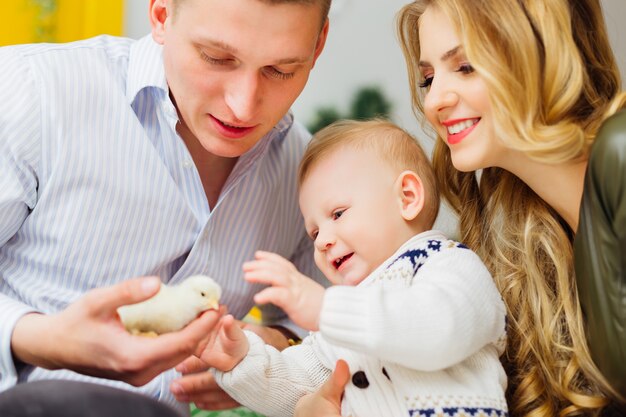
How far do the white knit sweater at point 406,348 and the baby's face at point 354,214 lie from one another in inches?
2.2

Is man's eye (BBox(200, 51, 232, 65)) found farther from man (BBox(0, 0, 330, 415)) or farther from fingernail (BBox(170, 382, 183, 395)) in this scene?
fingernail (BBox(170, 382, 183, 395))

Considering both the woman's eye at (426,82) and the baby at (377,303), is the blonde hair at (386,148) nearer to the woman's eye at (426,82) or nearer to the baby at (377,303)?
the baby at (377,303)

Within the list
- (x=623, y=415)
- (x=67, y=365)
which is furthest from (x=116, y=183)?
(x=623, y=415)

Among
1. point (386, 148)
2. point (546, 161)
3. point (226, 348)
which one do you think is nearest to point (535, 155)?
point (546, 161)

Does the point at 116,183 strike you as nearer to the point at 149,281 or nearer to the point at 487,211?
the point at 149,281

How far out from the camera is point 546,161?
4.29ft

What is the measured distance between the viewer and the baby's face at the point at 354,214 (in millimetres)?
1453

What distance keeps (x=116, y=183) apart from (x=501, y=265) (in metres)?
0.87

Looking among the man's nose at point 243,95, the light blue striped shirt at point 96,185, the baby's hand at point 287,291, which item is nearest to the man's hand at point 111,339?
the baby's hand at point 287,291

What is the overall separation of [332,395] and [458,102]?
24.2 inches

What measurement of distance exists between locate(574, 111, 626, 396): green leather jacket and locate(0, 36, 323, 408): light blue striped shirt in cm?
79

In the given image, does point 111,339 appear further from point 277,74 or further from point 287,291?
point 277,74

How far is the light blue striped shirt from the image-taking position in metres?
1.45

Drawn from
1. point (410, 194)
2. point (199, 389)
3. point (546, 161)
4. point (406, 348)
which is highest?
point (546, 161)
